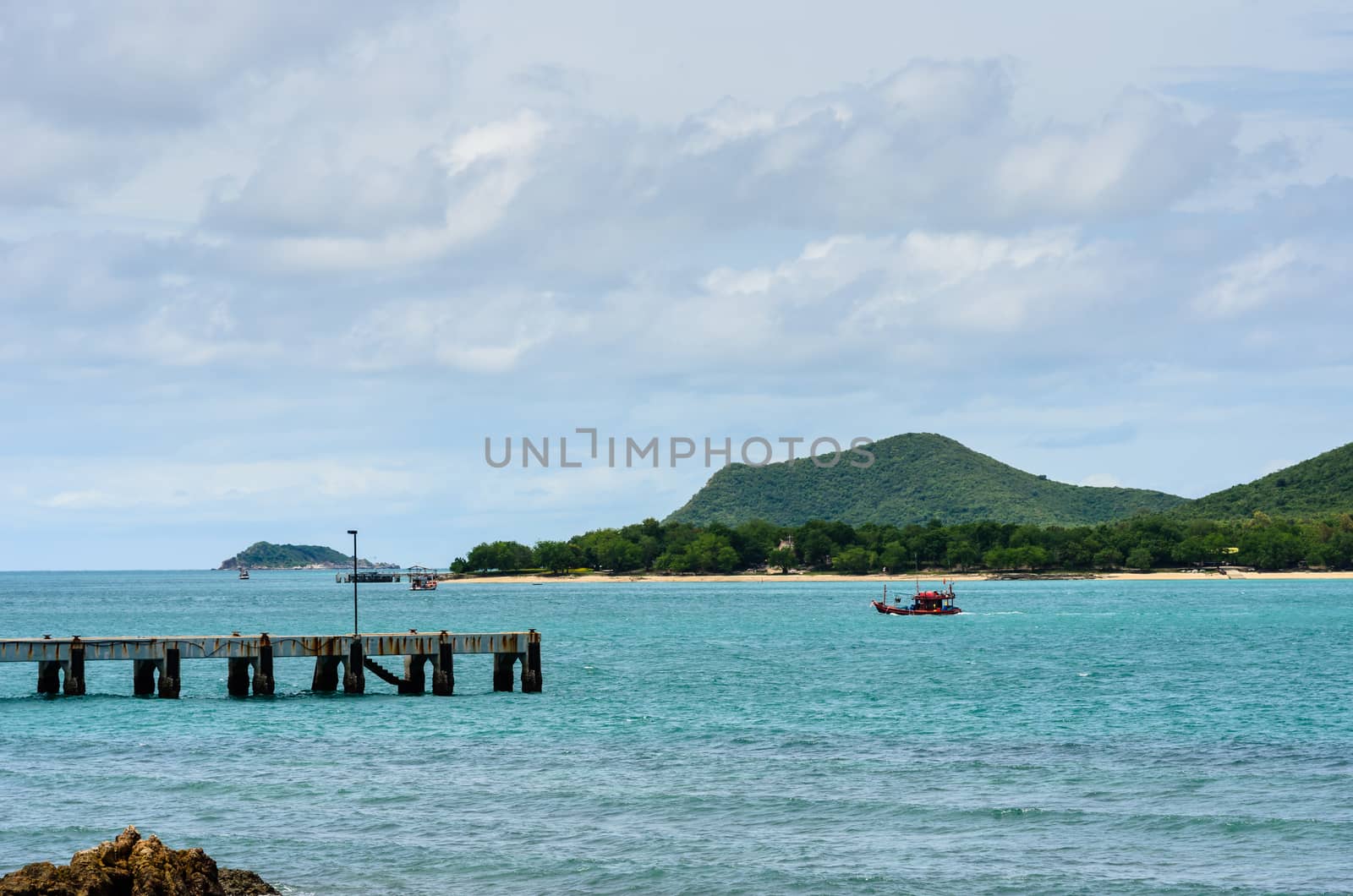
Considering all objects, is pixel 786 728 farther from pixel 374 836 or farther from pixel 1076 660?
pixel 1076 660

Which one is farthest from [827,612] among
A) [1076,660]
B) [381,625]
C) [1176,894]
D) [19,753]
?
[1176,894]

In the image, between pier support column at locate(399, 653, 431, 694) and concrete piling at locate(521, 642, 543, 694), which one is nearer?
pier support column at locate(399, 653, 431, 694)

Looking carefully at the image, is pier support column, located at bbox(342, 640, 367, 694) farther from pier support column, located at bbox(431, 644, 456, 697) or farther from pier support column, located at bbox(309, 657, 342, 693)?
pier support column, located at bbox(431, 644, 456, 697)

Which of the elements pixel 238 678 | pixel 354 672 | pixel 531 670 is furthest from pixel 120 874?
pixel 531 670

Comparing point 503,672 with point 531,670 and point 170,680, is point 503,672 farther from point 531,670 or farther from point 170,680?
point 170,680

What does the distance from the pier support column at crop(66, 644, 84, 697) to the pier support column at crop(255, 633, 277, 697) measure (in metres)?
6.94

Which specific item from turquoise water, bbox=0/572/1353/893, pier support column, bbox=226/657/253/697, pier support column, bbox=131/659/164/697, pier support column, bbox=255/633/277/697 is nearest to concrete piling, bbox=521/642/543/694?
turquoise water, bbox=0/572/1353/893

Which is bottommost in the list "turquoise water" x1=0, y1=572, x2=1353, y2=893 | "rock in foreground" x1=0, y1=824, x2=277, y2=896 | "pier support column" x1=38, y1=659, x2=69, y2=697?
"turquoise water" x1=0, y1=572, x2=1353, y2=893

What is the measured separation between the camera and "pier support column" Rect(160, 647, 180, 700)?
194ft

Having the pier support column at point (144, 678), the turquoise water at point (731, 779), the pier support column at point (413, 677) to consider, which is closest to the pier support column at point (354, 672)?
the turquoise water at point (731, 779)

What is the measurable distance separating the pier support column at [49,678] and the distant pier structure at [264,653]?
0.04 m

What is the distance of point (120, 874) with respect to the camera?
75.6 feet

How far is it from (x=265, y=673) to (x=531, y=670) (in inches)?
436

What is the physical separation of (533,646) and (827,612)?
104 meters
